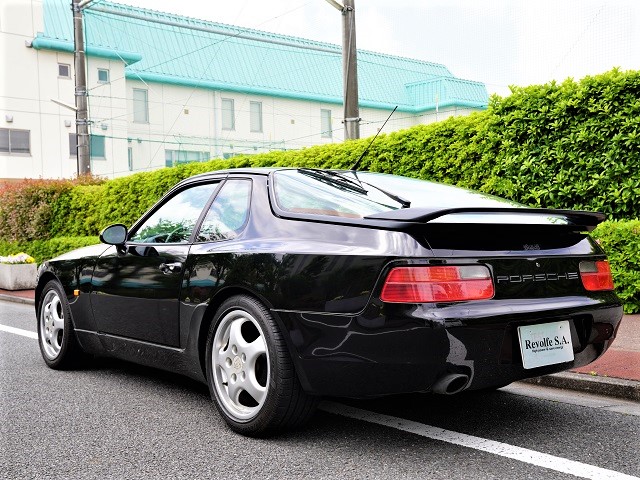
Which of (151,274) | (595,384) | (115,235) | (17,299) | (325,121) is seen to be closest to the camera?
(151,274)

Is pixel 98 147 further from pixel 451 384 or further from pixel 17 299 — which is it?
pixel 451 384

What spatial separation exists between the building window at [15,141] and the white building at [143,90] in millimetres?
43

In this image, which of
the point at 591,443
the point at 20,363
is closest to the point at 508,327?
the point at 591,443

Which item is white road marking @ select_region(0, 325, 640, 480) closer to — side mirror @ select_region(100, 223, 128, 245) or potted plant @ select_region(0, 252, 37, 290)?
side mirror @ select_region(100, 223, 128, 245)

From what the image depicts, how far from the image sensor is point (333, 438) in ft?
12.5

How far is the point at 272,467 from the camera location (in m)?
3.37

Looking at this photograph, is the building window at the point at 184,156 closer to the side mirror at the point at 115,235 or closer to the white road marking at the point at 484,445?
the side mirror at the point at 115,235

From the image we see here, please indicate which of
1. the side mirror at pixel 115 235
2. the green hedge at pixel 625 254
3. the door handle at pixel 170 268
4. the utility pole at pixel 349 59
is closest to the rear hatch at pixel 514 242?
the door handle at pixel 170 268

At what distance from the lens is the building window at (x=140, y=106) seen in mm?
32438

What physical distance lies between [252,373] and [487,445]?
48.5 inches

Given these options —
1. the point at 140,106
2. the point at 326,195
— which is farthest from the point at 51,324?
the point at 140,106

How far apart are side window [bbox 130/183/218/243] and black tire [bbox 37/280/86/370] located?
1019mm

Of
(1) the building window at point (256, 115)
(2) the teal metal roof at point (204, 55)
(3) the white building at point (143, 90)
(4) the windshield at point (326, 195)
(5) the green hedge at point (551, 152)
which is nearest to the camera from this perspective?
(4) the windshield at point (326, 195)

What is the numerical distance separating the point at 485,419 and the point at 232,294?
157cm
